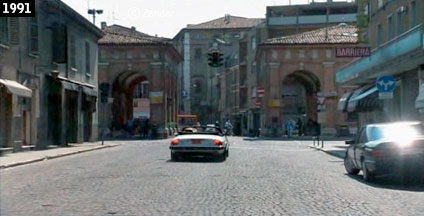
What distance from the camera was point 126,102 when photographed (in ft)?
260

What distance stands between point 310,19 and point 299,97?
1185cm

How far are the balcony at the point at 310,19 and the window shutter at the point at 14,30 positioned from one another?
61149 mm

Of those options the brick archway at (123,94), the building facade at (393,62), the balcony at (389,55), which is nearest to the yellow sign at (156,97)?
the brick archway at (123,94)

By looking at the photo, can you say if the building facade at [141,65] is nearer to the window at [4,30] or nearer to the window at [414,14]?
the window at [4,30]

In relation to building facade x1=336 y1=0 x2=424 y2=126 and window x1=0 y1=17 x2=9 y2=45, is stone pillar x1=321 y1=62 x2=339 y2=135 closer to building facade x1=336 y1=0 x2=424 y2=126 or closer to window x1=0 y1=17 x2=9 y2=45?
building facade x1=336 y1=0 x2=424 y2=126

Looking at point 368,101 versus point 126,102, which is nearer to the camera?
point 368,101

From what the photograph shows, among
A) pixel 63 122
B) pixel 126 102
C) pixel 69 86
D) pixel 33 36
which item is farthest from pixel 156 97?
pixel 33 36

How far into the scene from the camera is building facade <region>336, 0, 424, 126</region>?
28.8 meters

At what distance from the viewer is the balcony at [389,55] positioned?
27089 millimetres

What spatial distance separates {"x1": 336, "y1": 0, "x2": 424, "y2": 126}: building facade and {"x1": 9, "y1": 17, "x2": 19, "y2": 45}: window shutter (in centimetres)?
1531

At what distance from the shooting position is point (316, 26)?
303ft

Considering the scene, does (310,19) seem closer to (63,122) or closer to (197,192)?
(63,122)

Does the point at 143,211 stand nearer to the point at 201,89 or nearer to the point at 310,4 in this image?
the point at 310,4

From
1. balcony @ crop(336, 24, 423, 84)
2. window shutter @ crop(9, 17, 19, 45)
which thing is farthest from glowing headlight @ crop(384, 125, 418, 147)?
window shutter @ crop(9, 17, 19, 45)
